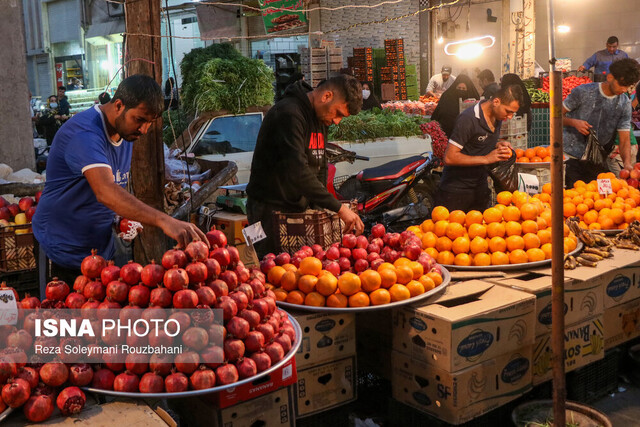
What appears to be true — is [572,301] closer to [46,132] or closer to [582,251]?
[582,251]

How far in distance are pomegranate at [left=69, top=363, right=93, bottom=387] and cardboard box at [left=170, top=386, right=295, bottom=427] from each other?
63 cm

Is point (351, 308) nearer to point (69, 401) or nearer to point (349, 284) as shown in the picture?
point (349, 284)

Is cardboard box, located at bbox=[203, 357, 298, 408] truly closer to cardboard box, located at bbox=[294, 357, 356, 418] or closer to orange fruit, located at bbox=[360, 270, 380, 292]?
cardboard box, located at bbox=[294, 357, 356, 418]

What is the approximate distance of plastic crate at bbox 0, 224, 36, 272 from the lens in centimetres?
420

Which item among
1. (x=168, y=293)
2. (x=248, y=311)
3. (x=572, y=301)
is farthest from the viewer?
(x=572, y=301)

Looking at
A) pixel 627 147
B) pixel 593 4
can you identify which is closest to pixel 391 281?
pixel 627 147

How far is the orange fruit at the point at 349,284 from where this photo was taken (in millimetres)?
3443

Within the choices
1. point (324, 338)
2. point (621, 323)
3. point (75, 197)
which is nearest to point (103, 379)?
point (75, 197)

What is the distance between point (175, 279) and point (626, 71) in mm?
5091

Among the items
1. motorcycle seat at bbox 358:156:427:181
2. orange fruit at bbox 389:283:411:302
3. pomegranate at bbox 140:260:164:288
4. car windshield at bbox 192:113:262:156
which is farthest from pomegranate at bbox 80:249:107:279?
car windshield at bbox 192:113:262:156

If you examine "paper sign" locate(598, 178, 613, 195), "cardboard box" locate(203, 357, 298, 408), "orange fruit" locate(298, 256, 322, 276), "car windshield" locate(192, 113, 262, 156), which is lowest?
"cardboard box" locate(203, 357, 298, 408)

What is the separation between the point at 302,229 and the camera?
4.17m

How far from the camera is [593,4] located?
20.7m

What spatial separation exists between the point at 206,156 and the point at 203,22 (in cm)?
706
